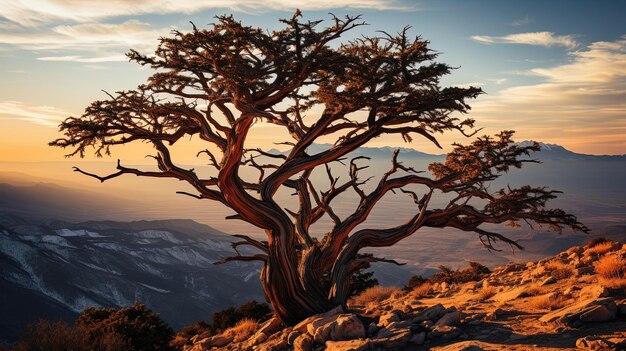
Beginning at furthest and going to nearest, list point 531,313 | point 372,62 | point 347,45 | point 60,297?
1. point 60,297
2. point 347,45
3. point 372,62
4. point 531,313

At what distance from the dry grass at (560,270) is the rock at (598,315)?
5.44 m

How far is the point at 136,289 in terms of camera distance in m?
130

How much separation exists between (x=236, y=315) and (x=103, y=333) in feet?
30.0

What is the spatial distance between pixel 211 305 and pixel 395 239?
127777 mm

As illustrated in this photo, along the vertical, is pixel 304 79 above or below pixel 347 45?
below

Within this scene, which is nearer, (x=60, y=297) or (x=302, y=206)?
(x=302, y=206)

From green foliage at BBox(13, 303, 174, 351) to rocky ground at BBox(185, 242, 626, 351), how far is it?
269cm

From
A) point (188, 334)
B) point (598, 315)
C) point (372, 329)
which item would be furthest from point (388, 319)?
point (188, 334)

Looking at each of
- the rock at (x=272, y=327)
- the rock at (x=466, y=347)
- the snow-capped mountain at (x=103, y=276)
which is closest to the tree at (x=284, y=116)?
the rock at (x=272, y=327)

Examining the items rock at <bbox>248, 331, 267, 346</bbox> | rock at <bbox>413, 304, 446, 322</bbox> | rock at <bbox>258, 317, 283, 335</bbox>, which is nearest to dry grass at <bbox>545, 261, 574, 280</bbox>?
rock at <bbox>413, 304, 446, 322</bbox>

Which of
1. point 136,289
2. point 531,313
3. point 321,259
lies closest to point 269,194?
point 321,259

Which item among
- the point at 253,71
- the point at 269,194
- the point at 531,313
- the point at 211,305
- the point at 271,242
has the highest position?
the point at 253,71

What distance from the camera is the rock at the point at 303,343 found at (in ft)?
34.2

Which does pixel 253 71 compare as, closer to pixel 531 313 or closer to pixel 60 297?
pixel 531 313
